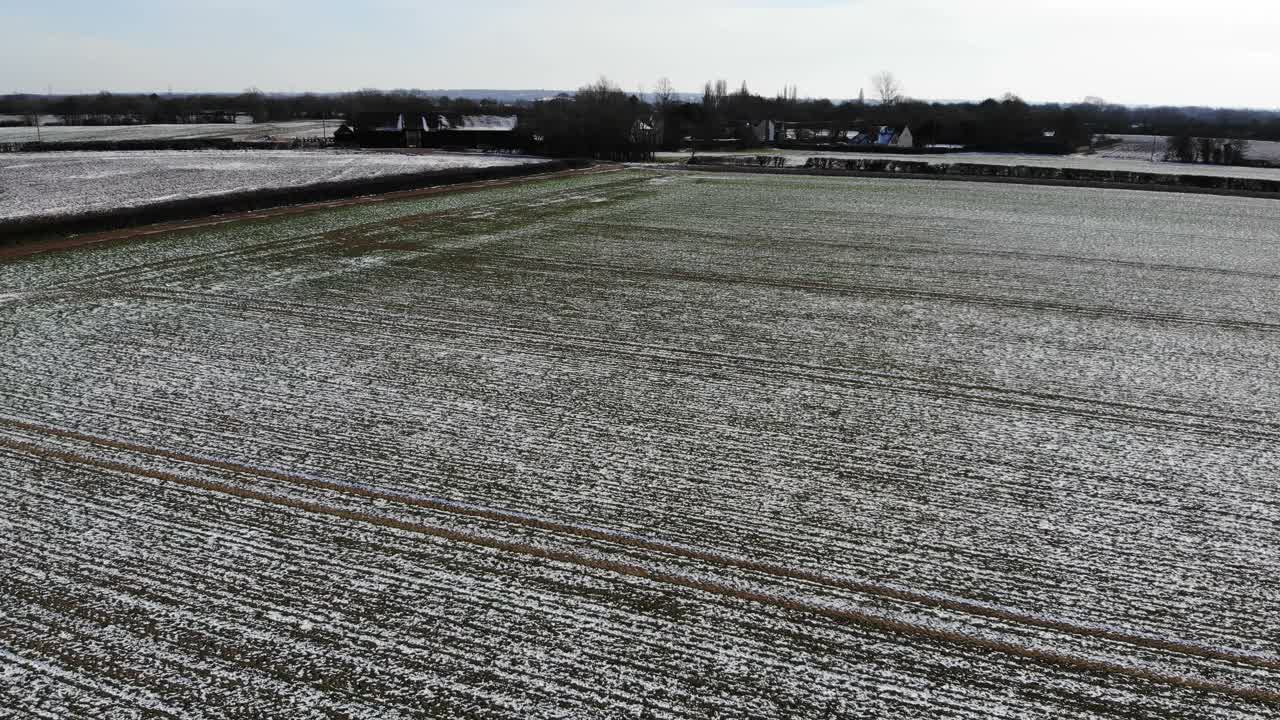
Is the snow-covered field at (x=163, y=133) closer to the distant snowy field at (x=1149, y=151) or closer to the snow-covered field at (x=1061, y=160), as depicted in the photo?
the snow-covered field at (x=1061, y=160)

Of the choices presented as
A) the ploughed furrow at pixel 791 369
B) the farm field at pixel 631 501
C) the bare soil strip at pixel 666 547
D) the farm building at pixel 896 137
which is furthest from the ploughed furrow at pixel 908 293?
the farm building at pixel 896 137

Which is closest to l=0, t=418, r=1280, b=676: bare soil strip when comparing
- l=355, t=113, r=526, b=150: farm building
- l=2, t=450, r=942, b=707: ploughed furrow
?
l=2, t=450, r=942, b=707: ploughed furrow

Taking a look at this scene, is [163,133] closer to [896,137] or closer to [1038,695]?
[896,137]

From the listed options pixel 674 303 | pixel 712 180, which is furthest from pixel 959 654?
pixel 712 180

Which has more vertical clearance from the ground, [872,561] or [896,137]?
[896,137]

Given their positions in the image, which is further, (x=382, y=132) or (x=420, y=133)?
(x=420, y=133)

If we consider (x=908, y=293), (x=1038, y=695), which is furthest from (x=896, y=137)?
(x=1038, y=695)
